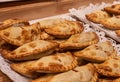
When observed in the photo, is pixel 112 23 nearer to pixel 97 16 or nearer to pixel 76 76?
pixel 97 16

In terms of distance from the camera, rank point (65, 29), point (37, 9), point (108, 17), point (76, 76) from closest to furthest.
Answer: point (76, 76), point (65, 29), point (108, 17), point (37, 9)

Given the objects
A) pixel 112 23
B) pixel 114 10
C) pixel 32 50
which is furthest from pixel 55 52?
pixel 114 10

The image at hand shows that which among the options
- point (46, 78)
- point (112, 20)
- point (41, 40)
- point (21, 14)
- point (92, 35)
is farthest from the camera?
point (21, 14)

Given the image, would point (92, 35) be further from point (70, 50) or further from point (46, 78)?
point (46, 78)

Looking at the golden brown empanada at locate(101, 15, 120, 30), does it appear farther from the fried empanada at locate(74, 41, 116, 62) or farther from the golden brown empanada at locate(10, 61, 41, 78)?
the golden brown empanada at locate(10, 61, 41, 78)

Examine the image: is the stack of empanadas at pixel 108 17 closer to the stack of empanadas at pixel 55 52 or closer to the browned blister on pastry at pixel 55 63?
the stack of empanadas at pixel 55 52

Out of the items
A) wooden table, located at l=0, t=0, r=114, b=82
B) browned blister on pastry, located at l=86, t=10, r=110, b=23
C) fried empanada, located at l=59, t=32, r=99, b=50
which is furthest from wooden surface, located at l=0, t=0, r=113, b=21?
fried empanada, located at l=59, t=32, r=99, b=50

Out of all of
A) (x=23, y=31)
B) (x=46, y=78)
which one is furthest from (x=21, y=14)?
(x=46, y=78)
